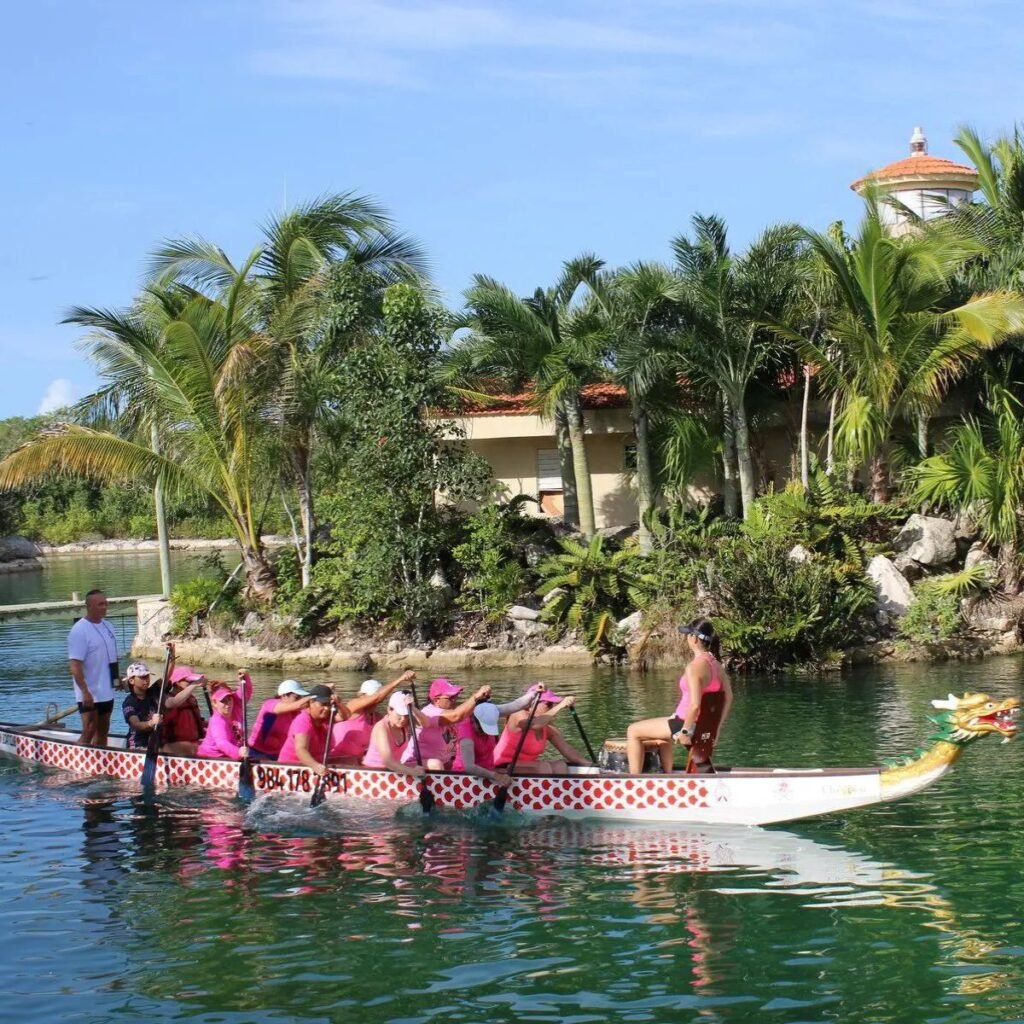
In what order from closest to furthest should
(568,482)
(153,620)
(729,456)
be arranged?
(729,456)
(568,482)
(153,620)

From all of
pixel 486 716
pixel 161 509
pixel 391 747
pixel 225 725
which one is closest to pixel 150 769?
pixel 225 725

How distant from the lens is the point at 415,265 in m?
31.3

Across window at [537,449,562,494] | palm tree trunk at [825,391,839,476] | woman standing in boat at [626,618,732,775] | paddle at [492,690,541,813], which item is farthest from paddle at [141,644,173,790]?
window at [537,449,562,494]

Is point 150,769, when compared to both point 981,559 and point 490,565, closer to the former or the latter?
point 490,565

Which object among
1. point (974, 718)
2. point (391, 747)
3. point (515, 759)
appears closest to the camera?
point (974, 718)

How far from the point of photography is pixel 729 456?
96.4 ft

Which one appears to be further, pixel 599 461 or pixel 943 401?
pixel 599 461

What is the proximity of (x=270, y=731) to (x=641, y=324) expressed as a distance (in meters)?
13.7

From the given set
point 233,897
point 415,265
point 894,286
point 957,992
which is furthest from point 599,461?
point 957,992

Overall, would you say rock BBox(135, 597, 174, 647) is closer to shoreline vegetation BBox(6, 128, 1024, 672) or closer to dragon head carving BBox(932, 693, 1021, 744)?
shoreline vegetation BBox(6, 128, 1024, 672)

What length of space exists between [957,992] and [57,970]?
6.53 meters

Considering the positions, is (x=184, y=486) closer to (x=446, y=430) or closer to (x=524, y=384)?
(x=446, y=430)

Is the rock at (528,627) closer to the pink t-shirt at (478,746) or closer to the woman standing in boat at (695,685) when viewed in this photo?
the pink t-shirt at (478,746)

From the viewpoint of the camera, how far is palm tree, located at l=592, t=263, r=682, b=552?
26.8 m
